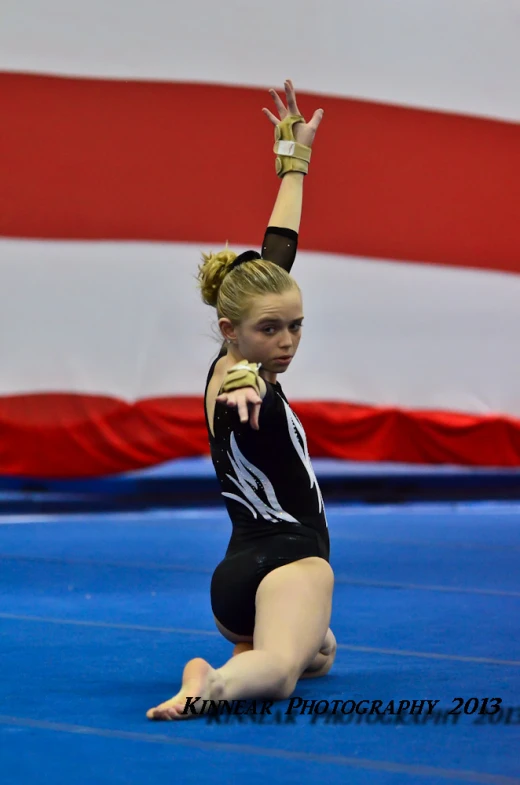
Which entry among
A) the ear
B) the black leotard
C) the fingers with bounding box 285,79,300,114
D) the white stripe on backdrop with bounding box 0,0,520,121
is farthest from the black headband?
the white stripe on backdrop with bounding box 0,0,520,121

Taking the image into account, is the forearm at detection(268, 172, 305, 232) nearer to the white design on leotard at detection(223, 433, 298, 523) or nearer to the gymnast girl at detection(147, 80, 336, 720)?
the gymnast girl at detection(147, 80, 336, 720)

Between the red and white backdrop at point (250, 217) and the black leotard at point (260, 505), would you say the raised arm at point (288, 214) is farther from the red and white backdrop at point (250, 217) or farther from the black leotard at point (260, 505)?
the red and white backdrop at point (250, 217)

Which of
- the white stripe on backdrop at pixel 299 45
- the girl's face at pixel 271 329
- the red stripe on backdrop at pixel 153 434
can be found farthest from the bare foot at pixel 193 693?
the white stripe on backdrop at pixel 299 45

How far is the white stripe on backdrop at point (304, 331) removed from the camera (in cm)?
430

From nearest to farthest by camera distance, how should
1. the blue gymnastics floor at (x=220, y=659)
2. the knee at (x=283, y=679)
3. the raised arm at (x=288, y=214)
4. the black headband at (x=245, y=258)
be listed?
the blue gymnastics floor at (x=220, y=659), the knee at (x=283, y=679), the black headband at (x=245, y=258), the raised arm at (x=288, y=214)

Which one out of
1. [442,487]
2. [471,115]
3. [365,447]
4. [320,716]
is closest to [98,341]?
[365,447]

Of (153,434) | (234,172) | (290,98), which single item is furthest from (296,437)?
(234,172)

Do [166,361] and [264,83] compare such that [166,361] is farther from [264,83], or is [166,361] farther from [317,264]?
[264,83]

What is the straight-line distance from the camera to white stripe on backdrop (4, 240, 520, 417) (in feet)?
14.1

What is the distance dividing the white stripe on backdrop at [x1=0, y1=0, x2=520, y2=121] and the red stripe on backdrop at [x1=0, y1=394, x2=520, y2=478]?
125cm

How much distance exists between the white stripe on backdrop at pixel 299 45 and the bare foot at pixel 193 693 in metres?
3.25

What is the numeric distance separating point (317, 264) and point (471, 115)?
99 centimetres

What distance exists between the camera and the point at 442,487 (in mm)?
4906

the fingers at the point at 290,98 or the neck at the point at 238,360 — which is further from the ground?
the fingers at the point at 290,98
